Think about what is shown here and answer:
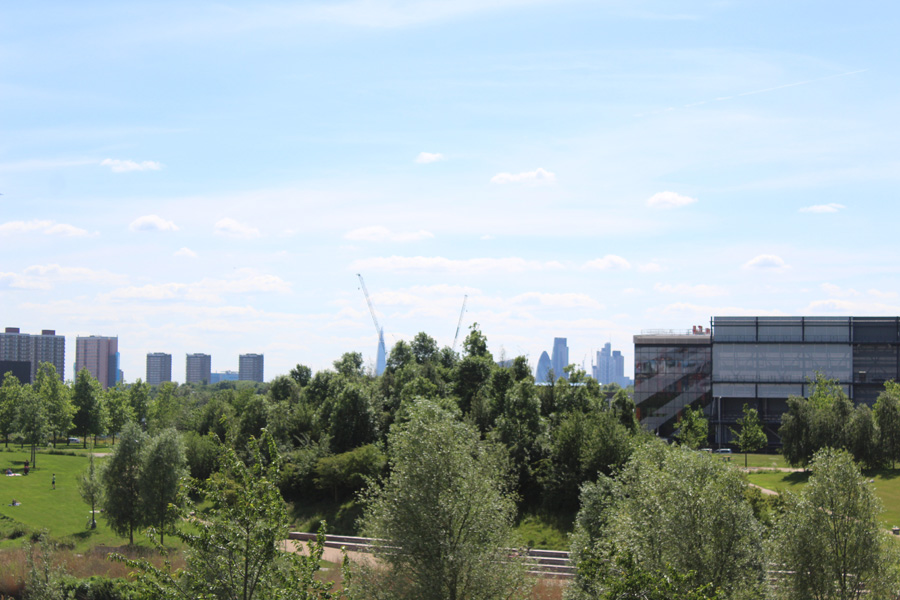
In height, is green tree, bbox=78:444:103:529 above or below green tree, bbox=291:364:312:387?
below

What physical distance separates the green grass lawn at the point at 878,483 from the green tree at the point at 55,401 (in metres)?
87.9

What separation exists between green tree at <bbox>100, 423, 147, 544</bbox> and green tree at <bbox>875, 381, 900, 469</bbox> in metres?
61.5

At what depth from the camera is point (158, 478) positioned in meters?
54.3

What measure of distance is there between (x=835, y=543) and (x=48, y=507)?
62996 millimetres

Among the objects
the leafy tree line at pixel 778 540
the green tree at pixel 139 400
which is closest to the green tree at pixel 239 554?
the leafy tree line at pixel 778 540

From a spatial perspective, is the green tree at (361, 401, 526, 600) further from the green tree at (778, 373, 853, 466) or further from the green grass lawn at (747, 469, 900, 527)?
the green tree at (778, 373, 853, 466)

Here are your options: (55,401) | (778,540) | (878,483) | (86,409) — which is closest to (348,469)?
(778,540)

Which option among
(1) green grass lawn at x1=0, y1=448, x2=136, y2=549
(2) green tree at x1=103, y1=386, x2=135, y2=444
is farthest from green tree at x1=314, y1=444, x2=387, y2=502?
(2) green tree at x1=103, y1=386, x2=135, y2=444

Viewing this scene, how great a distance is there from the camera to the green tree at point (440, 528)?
31.2 meters

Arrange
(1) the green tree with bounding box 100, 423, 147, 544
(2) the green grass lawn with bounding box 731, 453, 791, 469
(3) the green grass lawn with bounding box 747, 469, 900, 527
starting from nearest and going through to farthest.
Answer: (3) the green grass lawn with bounding box 747, 469, 900, 527
(1) the green tree with bounding box 100, 423, 147, 544
(2) the green grass lawn with bounding box 731, 453, 791, 469

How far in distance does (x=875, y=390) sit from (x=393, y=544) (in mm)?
101731

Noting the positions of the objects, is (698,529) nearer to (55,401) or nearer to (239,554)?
(239,554)

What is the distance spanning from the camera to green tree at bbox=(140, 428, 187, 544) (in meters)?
53.8

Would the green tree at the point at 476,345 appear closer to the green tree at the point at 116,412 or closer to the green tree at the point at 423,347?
the green tree at the point at 423,347
